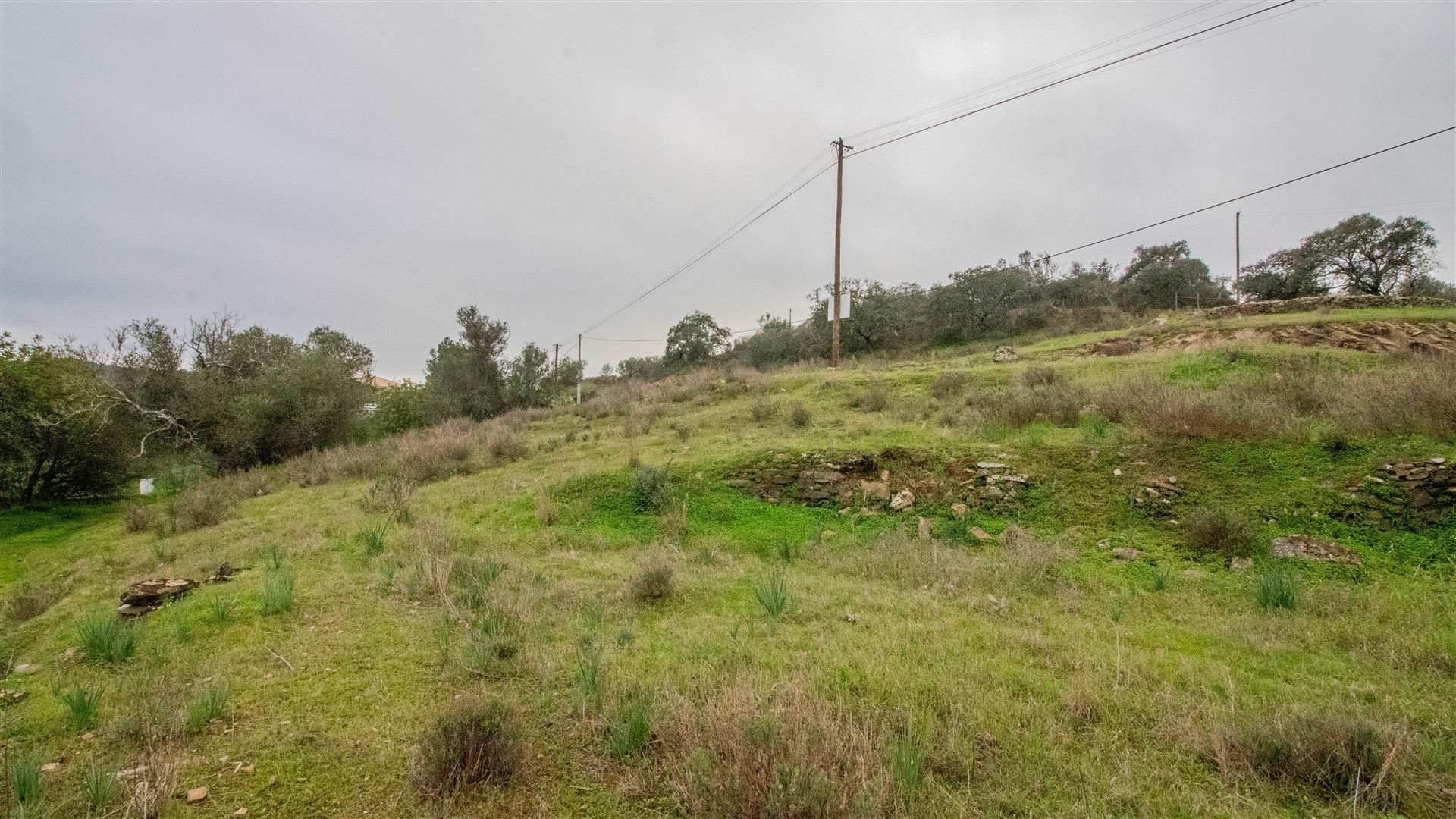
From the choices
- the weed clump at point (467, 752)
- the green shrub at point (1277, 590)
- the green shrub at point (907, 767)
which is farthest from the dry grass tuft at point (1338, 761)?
the weed clump at point (467, 752)

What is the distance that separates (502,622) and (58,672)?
10.1ft

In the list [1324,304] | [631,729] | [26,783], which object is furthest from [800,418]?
[1324,304]

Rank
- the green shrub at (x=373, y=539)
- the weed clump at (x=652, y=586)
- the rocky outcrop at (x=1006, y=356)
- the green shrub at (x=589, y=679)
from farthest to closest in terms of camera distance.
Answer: the rocky outcrop at (x=1006, y=356)
the green shrub at (x=373, y=539)
the weed clump at (x=652, y=586)
the green shrub at (x=589, y=679)

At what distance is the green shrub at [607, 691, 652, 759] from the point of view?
120 inches

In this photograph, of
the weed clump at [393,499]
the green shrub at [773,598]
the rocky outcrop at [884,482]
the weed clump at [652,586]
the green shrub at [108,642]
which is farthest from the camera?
the weed clump at [393,499]

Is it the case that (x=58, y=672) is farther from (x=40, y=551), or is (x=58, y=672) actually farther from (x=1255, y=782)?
(x=40, y=551)

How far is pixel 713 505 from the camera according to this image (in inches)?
340

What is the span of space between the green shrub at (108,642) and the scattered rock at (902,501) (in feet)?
25.7

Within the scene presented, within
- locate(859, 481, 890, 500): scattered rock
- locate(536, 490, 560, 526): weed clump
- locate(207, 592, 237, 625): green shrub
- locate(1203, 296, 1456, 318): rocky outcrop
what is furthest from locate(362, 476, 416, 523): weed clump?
locate(1203, 296, 1456, 318): rocky outcrop

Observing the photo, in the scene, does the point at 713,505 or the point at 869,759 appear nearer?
the point at 869,759

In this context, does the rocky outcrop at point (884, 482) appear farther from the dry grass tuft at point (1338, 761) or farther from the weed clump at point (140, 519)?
the weed clump at point (140, 519)

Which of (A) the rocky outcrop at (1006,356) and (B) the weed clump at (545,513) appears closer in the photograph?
(B) the weed clump at (545,513)

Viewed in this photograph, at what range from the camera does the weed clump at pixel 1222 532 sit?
5719 millimetres

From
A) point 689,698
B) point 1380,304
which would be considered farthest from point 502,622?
point 1380,304
